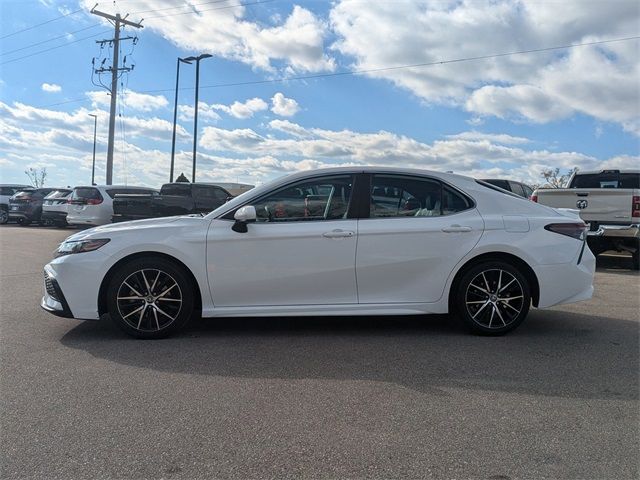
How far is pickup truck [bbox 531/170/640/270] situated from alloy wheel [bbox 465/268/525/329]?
5469mm

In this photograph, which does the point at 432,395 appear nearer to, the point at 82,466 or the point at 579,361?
the point at 579,361

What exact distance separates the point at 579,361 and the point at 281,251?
2.76m

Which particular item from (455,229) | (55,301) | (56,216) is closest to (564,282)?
(455,229)

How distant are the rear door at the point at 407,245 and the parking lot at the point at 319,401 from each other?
0.47 m

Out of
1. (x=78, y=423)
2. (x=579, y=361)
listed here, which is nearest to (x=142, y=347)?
(x=78, y=423)

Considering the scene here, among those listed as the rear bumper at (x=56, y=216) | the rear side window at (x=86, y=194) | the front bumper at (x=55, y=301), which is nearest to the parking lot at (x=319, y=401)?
the front bumper at (x=55, y=301)

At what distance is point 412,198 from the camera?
5211 millimetres

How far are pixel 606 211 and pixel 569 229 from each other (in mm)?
5420

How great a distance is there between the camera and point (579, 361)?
4492 millimetres

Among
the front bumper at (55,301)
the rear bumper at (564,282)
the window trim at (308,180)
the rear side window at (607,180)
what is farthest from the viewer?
the rear side window at (607,180)

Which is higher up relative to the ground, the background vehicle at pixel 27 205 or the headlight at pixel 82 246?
the background vehicle at pixel 27 205

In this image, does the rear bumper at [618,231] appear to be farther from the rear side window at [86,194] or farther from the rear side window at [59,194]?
the rear side window at [59,194]

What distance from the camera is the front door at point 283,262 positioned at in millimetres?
4926

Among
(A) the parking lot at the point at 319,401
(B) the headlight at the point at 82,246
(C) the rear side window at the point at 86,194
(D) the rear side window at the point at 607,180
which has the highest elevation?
(D) the rear side window at the point at 607,180
